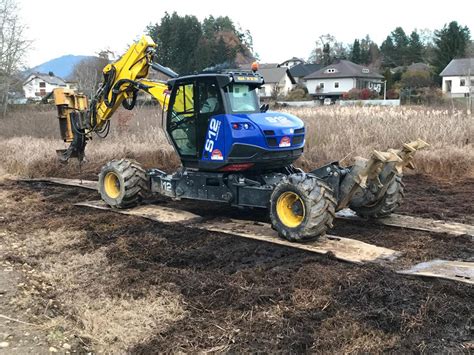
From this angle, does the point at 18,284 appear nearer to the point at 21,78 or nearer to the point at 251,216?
the point at 251,216

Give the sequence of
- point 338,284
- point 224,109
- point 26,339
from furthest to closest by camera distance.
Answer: point 224,109, point 338,284, point 26,339

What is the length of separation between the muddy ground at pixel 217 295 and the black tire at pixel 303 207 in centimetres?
29

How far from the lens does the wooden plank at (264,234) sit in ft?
19.0

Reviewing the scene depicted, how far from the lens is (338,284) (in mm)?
4949

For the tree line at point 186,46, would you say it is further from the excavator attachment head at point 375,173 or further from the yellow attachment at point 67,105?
the excavator attachment head at point 375,173

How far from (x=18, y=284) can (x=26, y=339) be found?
1366 mm

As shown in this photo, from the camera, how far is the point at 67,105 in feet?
34.0

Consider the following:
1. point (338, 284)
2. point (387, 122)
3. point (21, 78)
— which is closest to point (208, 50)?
point (21, 78)

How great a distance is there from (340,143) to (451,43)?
52383 mm

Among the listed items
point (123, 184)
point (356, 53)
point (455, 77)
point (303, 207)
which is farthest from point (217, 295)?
point (356, 53)

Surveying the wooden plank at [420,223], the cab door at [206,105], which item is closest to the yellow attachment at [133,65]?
the cab door at [206,105]

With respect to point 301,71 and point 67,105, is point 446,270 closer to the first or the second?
point 67,105

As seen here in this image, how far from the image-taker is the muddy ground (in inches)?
158

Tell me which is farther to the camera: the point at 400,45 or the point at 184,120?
the point at 400,45
